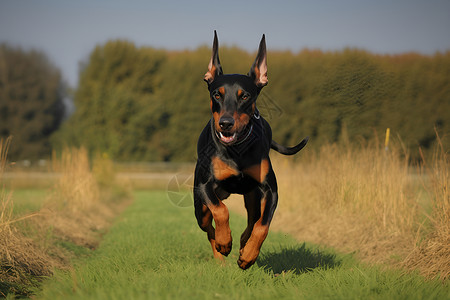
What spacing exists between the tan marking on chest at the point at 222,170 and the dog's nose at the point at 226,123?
50cm

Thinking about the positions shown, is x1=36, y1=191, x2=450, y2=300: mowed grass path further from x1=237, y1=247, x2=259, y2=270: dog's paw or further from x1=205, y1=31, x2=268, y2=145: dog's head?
x1=205, y1=31, x2=268, y2=145: dog's head

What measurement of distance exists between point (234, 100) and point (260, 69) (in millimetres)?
582

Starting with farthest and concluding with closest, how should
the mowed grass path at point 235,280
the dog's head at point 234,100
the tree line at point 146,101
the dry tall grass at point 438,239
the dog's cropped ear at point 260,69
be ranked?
the tree line at point 146,101 < the dry tall grass at point 438,239 < the dog's cropped ear at point 260,69 < the dog's head at point 234,100 < the mowed grass path at point 235,280

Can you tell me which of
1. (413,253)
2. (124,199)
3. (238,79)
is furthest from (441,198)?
(124,199)

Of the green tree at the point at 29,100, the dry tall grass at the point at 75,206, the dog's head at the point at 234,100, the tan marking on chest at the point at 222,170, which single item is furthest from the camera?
the green tree at the point at 29,100

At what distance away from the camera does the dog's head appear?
3861 millimetres

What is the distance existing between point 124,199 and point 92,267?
586 inches

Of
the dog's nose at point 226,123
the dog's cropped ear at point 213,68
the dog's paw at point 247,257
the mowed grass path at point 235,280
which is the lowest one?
the mowed grass path at point 235,280

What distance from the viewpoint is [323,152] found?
946cm

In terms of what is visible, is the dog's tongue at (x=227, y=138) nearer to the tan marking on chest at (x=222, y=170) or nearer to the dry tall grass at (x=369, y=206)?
the tan marking on chest at (x=222, y=170)

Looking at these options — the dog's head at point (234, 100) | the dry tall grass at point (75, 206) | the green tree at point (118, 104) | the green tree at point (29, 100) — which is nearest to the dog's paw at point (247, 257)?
the dog's head at point (234, 100)

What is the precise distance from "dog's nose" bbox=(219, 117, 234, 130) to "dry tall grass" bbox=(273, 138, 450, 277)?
2.81 m

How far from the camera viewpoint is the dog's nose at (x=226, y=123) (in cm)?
376

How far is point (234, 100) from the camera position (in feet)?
13.1
